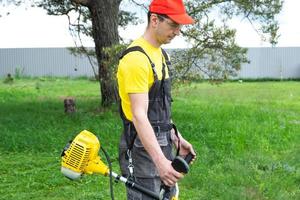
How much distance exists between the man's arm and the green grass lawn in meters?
2.75

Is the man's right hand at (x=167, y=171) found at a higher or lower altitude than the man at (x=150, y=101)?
lower

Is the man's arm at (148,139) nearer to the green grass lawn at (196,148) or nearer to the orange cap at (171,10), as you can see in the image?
the orange cap at (171,10)

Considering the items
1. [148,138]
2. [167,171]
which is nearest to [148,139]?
[148,138]

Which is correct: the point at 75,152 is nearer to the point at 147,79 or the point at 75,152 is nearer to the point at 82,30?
the point at 147,79

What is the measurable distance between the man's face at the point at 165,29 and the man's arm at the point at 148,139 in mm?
326

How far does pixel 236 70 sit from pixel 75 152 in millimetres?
7841

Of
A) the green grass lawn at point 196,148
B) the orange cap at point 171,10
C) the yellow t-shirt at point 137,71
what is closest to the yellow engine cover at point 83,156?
the yellow t-shirt at point 137,71

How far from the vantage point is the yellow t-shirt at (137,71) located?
9.56 ft

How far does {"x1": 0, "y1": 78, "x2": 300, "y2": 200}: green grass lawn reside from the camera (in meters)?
5.93

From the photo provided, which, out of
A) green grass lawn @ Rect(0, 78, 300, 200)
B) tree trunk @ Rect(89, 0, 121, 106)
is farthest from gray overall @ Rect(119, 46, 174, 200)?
tree trunk @ Rect(89, 0, 121, 106)

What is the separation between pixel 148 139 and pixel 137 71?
0.34m

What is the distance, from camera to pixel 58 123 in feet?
33.0

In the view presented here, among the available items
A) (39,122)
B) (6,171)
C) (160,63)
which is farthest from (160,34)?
(39,122)

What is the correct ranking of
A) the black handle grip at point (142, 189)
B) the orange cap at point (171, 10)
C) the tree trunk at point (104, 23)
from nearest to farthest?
→ 1. the orange cap at point (171, 10)
2. the black handle grip at point (142, 189)
3. the tree trunk at point (104, 23)
